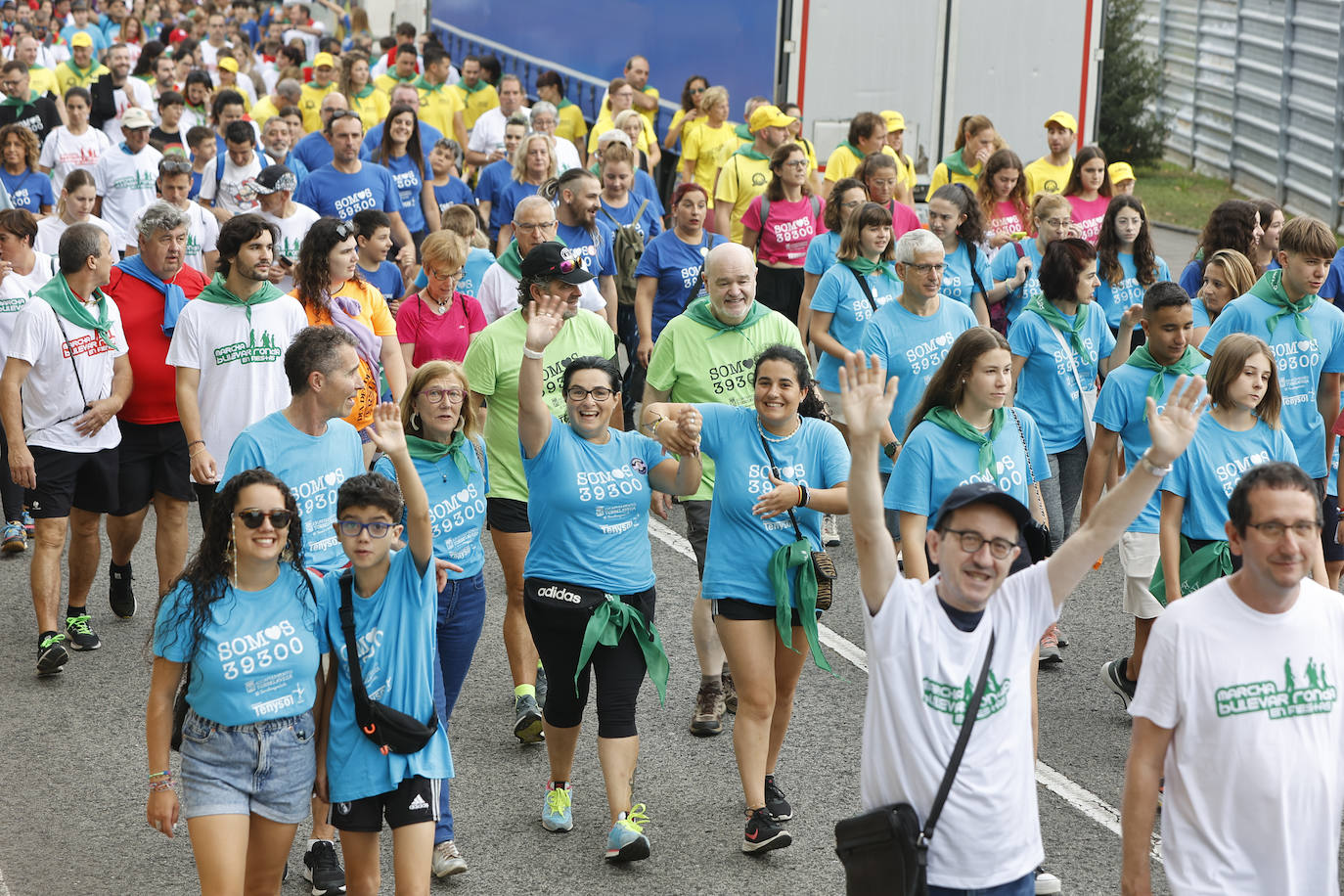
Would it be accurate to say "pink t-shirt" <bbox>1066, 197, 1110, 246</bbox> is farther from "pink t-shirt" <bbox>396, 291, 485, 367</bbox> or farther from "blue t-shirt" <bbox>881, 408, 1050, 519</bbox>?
"blue t-shirt" <bbox>881, 408, 1050, 519</bbox>

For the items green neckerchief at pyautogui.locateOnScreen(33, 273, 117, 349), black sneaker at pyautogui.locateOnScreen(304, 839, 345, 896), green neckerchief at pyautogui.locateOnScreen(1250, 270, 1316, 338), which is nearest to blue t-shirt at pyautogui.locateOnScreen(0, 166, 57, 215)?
green neckerchief at pyautogui.locateOnScreen(33, 273, 117, 349)

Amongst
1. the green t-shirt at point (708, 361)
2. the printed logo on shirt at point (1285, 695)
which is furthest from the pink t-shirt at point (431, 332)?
the printed logo on shirt at point (1285, 695)

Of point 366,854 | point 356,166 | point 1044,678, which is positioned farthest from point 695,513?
point 356,166

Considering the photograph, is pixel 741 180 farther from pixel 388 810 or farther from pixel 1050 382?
pixel 388 810

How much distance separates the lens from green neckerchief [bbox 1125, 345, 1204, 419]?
23.4ft

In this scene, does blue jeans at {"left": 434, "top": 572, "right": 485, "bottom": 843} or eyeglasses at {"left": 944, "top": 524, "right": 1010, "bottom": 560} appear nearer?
eyeglasses at {"left": 944, "top": 524, "right": 1010, "bottom": 560}

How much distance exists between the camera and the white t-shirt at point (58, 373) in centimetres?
788

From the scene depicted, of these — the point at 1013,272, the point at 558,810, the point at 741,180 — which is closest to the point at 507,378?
the point at 558,810

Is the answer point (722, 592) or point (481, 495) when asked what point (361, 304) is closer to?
point (481, 495)

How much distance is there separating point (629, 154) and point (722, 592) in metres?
5.51

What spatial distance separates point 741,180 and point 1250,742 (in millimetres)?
8938

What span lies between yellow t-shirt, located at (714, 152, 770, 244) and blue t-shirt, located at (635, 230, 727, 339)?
2.55m

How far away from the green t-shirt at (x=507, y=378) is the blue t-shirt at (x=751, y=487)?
119 centimetres

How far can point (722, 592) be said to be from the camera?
609cm
